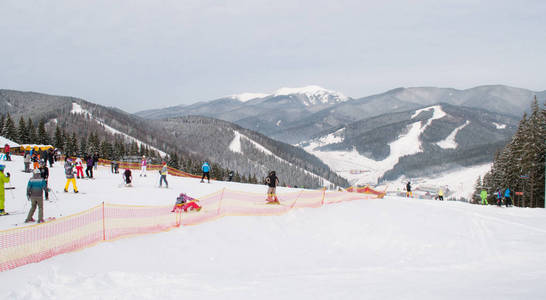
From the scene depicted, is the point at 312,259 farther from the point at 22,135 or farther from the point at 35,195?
the point at 22,135

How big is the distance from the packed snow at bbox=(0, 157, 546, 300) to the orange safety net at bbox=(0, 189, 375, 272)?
0.57 meters

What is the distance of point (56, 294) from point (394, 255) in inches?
409

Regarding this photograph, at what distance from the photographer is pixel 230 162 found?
18838 centimetres

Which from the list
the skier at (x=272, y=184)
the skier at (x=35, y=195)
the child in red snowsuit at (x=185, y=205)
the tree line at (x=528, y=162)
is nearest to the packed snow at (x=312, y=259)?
the skier at (x=35, y=195)

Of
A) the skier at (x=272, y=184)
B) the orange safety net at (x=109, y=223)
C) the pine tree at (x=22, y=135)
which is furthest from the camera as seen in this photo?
the pine tree at (x=22, y=135)

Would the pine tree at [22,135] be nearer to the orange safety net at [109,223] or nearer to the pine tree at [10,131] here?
the pine tree at [10,131]

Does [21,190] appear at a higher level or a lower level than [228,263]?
higher

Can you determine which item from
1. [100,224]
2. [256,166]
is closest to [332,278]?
[100,224]

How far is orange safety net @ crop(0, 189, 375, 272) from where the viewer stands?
9883 mm

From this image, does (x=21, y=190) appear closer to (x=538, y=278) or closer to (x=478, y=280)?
(x=478, y=280)

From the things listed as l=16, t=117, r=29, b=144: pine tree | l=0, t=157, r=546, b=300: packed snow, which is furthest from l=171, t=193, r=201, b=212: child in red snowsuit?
l=16, t=117, r=29, b=144: pine tree

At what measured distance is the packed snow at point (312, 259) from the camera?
818 centimetres

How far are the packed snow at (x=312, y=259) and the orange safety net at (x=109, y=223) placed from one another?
0.57 meters

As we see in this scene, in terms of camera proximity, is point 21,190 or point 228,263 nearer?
point 228,263
